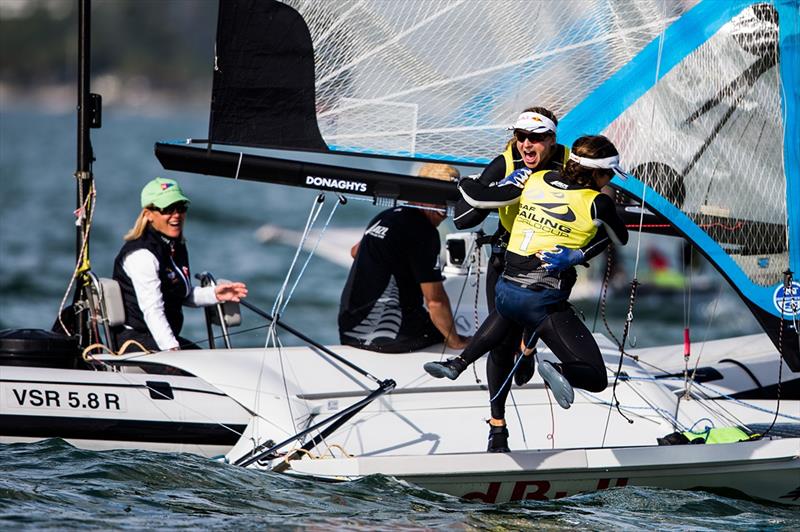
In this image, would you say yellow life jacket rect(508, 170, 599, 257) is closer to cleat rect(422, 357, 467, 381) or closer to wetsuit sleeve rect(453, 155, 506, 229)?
wetsuit sleeve rect(453, 155, 506, 229)

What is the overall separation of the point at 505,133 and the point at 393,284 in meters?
0.86

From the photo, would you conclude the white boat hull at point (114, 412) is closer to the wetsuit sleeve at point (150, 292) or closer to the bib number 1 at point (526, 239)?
the wetsuit sleeve at point (150, 292)

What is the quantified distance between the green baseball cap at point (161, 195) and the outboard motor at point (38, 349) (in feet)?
2.38

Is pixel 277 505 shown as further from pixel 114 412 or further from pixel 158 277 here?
pixel 158 277

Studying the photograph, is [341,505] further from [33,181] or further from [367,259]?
[33,181]

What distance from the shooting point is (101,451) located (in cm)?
549

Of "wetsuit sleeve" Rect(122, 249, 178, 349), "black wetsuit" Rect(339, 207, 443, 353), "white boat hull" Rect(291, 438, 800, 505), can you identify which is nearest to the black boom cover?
"black wetsuit" Rect(339, 207, 443, 353)

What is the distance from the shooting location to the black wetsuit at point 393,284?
234 inches

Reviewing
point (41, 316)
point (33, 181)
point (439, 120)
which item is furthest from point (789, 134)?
point (33, 181)

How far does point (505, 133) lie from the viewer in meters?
5.88

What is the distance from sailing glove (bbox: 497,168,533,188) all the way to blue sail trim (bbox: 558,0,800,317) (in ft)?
2.68

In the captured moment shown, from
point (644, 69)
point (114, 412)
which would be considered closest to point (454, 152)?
point (644, 69)

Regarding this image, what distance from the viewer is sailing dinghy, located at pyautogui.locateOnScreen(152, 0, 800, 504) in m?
5.52

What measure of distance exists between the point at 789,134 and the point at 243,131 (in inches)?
92.6
